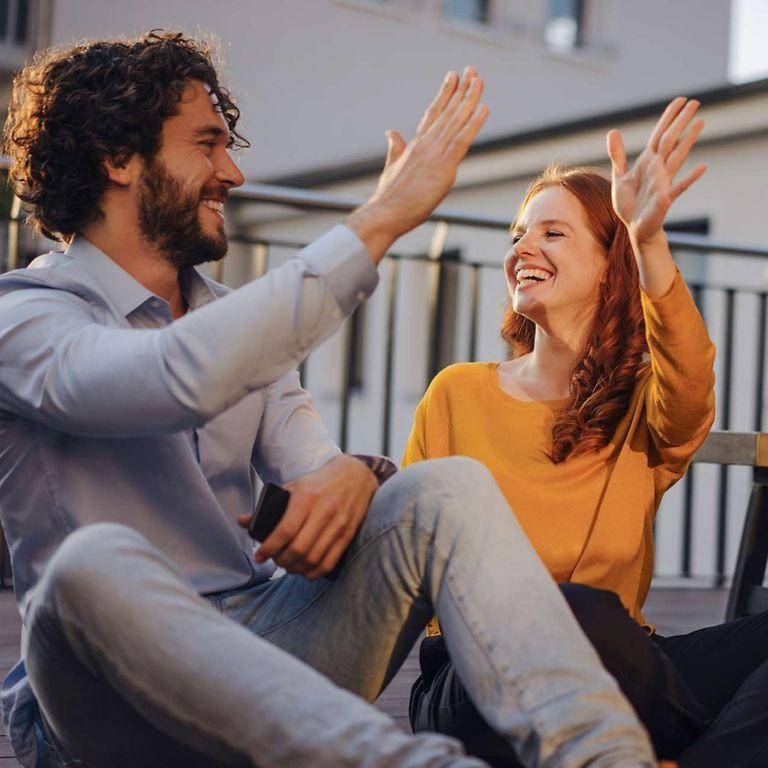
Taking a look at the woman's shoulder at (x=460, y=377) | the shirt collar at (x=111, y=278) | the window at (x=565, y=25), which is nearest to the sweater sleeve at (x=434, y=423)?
the woman's shoulder at (x=460, y=377)

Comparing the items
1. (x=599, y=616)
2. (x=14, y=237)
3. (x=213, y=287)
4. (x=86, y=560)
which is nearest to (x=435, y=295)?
(x=14, y=237)

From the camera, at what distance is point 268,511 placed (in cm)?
180

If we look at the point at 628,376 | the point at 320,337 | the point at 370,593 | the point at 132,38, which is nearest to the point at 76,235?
the point at 132,38

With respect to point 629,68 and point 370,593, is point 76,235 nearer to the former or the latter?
point 370,593

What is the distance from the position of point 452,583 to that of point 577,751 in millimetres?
274

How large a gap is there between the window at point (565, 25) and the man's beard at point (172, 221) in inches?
506

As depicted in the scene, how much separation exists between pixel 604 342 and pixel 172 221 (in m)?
0.79

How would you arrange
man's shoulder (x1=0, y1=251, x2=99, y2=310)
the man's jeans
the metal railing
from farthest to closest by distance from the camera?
1. the metal railing
2. man's shoulder (x1=0, y1=251, x2=99, y2=310)
3. the man's jeans

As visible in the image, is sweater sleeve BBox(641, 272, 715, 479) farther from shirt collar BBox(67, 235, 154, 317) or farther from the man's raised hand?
shirt collar BBox(67, 235, 154, 317)

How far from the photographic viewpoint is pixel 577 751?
1.51 meters

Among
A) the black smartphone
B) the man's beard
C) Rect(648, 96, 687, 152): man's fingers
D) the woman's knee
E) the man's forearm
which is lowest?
the woman's knee

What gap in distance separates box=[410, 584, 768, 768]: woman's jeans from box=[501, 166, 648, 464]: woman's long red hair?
1.28ft

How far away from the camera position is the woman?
196 cm

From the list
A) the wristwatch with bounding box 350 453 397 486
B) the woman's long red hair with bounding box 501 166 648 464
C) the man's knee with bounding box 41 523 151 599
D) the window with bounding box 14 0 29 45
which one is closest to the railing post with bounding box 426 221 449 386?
the woman's long red hair with bounding box 501 166 648 464
